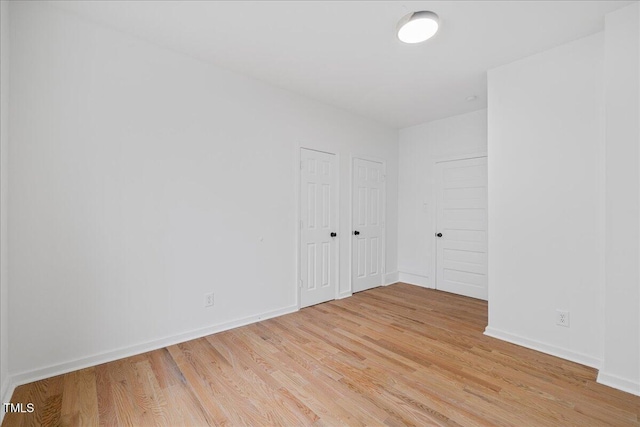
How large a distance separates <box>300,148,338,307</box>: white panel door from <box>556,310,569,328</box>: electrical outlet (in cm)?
247

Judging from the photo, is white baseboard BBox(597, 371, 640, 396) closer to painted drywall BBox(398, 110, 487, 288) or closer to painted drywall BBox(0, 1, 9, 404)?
painted drywall BBox(398, 110, 487, 288)

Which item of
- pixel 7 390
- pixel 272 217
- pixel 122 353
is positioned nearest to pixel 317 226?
pixel 272 217

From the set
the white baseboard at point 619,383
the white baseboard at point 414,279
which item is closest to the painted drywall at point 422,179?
the white baseboard at point 414,279

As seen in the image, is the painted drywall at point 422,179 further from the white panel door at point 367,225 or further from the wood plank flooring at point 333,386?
the wood plank flooring at point 333,386

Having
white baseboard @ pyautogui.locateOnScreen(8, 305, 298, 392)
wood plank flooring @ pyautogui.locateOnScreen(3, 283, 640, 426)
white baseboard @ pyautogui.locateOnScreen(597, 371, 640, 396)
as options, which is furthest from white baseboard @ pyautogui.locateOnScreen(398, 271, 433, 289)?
white baseboard @ pyautogui.locateOnScreen(8, 305, 298, 392)

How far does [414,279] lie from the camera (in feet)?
16.2

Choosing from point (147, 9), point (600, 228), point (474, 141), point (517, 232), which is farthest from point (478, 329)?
point (147, 9)

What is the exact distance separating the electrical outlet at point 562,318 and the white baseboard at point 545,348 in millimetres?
215

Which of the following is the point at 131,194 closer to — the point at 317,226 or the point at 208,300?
the point at 208,300

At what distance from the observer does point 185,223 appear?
2.76m

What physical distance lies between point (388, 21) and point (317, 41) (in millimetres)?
630

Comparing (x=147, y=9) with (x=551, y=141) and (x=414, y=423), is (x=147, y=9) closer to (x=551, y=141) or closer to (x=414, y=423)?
(x=414, y=423)

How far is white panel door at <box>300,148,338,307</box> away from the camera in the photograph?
3717 millimetres

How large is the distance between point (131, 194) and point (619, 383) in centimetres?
413
